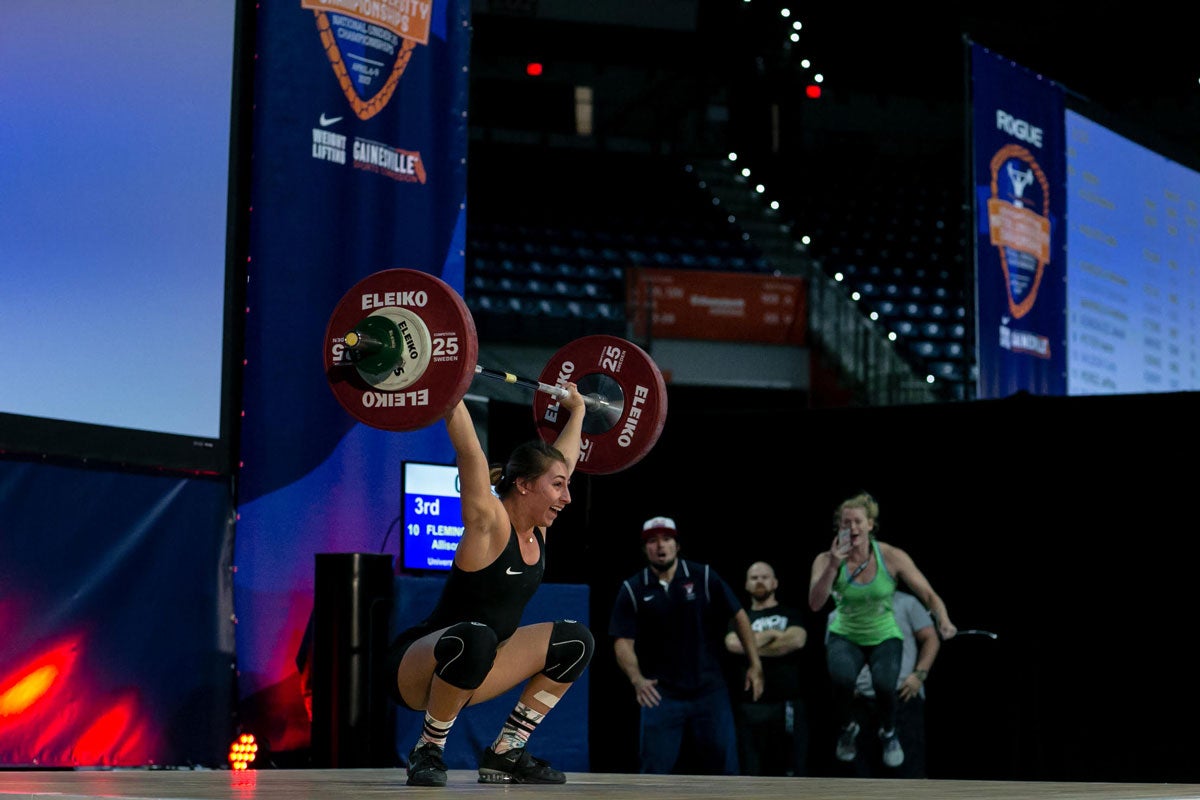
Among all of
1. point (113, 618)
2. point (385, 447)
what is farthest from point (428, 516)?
point (113, 618)

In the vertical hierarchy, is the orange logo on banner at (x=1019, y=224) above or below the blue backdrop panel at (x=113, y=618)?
above

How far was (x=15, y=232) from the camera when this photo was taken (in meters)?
5.35

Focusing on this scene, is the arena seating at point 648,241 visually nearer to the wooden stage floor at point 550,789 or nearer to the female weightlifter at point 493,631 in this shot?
the wooden stage floor at point 550,789

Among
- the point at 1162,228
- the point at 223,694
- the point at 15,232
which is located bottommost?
Answer: the point at 223,694

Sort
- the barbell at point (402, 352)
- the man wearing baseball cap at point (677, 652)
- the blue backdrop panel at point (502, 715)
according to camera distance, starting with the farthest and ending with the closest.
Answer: the man wearing baseball cap at point (677, 652), the blue backdrop panel at point (502, 715), the barbell at point (402, 352)

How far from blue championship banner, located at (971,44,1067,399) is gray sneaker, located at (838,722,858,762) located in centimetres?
204

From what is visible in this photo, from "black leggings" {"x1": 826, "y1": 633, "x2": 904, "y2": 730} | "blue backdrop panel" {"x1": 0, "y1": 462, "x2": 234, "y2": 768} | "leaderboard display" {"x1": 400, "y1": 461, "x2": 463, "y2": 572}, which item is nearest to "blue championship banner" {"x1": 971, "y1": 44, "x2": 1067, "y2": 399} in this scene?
"black leggings" {"x1": 826, "y1": 633, "x2": 904, "y2": 730}

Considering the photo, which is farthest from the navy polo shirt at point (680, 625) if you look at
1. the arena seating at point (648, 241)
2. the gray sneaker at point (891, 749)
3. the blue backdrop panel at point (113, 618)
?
the arena seating at point (648, 241)

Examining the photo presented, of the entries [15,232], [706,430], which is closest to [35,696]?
[15,232]

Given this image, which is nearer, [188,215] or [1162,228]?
[188,215]

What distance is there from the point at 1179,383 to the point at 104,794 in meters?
8.06

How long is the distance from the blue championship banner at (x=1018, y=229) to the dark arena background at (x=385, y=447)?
2cm

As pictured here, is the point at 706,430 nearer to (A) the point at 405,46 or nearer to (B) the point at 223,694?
(A) the point at 405,46

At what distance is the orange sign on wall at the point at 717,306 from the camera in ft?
41.1
